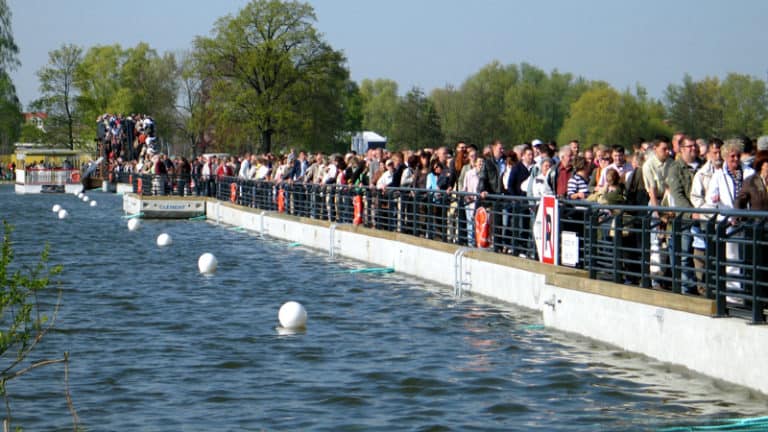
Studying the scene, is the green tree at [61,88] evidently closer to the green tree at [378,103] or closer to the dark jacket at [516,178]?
the green tree at [378,103]

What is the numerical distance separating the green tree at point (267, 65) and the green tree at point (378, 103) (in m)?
72.9

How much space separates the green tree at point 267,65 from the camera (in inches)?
3430

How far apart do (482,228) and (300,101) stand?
67809 millimetres

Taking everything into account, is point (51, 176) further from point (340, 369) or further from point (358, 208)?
point (340, 369)

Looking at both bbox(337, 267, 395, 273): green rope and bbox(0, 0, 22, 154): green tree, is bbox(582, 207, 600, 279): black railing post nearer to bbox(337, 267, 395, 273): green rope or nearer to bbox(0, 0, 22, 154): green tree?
bbox(337, 267, 395, 273): green rope

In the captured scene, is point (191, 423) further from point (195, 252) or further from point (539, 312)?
point (195, 252)

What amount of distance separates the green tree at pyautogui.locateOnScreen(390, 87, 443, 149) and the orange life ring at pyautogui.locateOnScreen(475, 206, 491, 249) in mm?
84250

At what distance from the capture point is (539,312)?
58.2ft

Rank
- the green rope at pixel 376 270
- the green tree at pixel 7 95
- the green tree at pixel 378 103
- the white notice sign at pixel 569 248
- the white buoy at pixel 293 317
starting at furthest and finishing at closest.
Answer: the green tree at pixel 378 103 → the green tree at pixel 7 95 → the green rope at pixel 376 270 → the white buoy at pixel 293 317 → the white notice sign at pixel 569 248

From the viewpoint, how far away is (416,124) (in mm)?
105750

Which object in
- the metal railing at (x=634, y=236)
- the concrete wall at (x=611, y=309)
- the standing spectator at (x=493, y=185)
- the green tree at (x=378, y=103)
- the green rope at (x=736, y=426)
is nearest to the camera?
the green rope at (x=736, y=426)

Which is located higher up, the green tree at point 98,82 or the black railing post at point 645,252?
the green tree at point 98,82

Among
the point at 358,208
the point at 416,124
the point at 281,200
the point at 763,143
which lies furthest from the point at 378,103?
the point at 763,143

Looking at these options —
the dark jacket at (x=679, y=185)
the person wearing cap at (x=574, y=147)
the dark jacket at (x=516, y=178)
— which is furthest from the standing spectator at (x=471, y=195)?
the dark jacket at (x=679, y=185)
